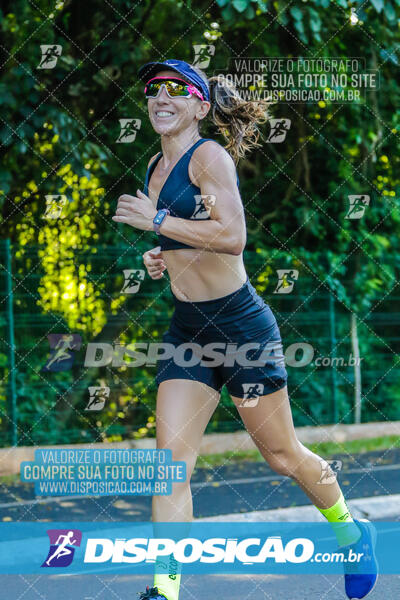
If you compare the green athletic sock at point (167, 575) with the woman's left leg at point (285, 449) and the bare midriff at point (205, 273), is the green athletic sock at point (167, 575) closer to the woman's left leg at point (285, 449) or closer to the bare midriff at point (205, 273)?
the woman's left leg at point (285, 449)

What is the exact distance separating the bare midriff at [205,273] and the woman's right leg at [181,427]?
38 cm

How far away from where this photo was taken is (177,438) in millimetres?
3807

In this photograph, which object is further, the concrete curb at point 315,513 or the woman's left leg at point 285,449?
the concrete curb at point 315,513

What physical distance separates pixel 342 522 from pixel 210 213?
155 cm

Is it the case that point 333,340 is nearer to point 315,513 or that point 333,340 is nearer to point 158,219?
point 315,513

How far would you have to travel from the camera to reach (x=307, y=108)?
32.7 ft

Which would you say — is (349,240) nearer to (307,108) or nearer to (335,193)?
(335,193)

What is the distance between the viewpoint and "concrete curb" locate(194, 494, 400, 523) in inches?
246

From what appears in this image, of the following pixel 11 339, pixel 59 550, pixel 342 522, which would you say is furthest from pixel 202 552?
pixel 11 339

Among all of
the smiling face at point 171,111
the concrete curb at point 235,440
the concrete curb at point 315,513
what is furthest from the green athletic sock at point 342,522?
the concrete curb at point 235,440

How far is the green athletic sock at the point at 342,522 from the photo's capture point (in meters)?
4.27

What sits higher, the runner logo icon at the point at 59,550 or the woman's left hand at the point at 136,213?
the woman's left hand at the point at 136,213

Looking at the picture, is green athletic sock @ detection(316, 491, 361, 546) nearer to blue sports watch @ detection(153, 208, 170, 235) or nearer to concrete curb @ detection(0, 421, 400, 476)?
blue sports watch @ detection(153, 208, 170, 235)

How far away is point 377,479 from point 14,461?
2.97 meters
